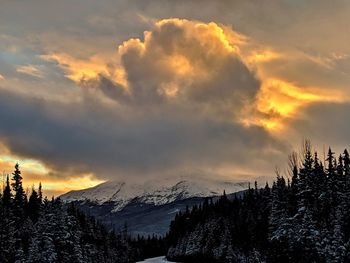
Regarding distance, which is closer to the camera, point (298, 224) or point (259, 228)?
point (298, 224)

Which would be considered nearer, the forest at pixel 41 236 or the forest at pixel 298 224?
the forest at pixel 298 224

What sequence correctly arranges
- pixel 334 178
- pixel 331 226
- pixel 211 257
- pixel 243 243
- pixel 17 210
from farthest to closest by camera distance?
pixel 211 257, pixel 243 243, pixel 17 210, pixel 334 178, pixel 331 226

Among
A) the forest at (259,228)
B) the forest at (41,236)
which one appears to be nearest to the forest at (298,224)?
the forest at (259,228)

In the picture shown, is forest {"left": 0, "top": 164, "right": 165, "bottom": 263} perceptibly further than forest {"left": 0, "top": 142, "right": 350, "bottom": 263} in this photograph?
Yes

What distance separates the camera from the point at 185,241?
188875mm

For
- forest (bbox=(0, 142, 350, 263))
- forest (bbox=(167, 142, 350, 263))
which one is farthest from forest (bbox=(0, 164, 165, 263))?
forest (bbox=(167, 142, 350, 263))

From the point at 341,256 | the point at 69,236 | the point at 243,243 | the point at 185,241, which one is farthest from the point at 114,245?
the point at 341,256

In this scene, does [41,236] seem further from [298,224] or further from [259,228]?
[259,228]

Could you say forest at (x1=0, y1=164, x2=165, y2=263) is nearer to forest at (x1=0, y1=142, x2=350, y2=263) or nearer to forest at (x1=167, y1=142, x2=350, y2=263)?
forest at (x1=0, y1=142, x2=350, y2=263)

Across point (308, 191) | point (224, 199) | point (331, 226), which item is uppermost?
point (224, 199)

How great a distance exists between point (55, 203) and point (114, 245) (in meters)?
94.0

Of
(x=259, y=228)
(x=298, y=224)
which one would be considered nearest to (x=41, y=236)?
(x=298, y=224)

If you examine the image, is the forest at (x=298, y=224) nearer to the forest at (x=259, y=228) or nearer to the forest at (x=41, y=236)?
the forest at (x=259, y=228)

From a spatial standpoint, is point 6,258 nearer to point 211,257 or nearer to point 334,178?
point 334,178
